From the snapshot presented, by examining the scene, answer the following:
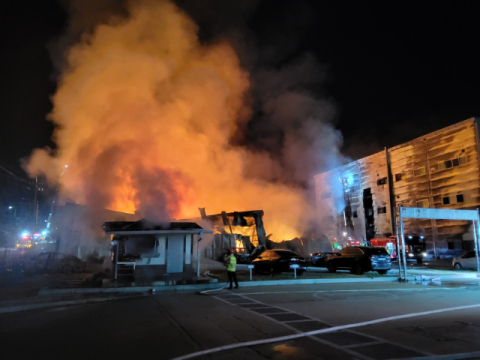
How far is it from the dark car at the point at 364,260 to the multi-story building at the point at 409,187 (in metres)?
15.6

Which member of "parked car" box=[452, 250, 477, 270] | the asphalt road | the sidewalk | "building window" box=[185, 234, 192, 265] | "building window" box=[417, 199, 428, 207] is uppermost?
"building window" box=[417, 199, 428, 207]

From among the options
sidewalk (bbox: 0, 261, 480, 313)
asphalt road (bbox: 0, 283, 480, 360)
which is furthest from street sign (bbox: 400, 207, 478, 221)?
asphalt road (bbox: 0, 283, 480, 360)

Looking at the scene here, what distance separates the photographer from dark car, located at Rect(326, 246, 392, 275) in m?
17.2

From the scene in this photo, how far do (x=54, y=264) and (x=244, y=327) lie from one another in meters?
15.0

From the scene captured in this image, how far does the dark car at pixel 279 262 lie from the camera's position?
1702 cm

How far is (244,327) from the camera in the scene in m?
6.77

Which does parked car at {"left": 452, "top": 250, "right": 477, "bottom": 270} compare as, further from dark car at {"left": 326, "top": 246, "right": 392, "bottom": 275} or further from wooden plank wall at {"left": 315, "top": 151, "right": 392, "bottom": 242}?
wooden plank wall at {"left": 315, "top": 151, "right": 392, "bottom": 242}

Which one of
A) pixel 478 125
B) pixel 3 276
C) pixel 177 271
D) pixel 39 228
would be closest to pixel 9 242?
pixel 39 228

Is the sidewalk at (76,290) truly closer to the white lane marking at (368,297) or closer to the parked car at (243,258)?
the white lane marking at (368,297)

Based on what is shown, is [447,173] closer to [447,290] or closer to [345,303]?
[447,290]

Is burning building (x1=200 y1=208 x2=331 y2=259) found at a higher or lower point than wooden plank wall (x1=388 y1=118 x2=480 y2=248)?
lower

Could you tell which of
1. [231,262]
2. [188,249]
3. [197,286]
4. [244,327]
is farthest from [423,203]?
[244,327]

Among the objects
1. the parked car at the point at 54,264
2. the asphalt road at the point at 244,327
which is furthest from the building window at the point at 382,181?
the parked car at the point at 54,264

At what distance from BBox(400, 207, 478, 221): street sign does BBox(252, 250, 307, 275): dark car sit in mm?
5475
